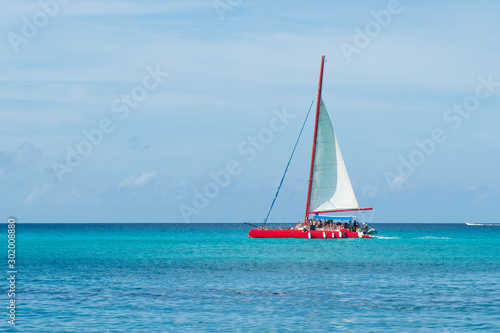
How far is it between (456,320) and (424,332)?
303 cm

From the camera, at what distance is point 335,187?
331ft

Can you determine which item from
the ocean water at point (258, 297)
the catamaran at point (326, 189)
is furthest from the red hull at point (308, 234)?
the ocean water at point (258, 297)

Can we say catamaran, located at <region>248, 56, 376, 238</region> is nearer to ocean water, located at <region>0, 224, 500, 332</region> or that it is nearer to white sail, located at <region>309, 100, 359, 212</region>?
white sail, located at <region>309, 100, 359, 212</region>

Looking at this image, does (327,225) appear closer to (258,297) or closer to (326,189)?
(326,189)

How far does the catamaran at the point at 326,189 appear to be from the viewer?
328 ft

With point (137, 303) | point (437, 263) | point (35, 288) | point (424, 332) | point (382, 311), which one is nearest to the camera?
point (424, 332)

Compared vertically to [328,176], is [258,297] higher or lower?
lower

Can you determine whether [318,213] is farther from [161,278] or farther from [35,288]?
[35,288]

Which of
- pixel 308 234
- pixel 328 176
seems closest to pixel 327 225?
pixel 308 234

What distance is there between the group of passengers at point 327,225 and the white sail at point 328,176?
1.98 metres

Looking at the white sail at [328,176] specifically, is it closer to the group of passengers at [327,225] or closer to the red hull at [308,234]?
the group of passengers at [327,225]

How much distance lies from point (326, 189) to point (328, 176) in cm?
185

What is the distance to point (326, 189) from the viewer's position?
331ft

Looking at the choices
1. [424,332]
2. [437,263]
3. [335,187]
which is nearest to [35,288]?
[424,332]
